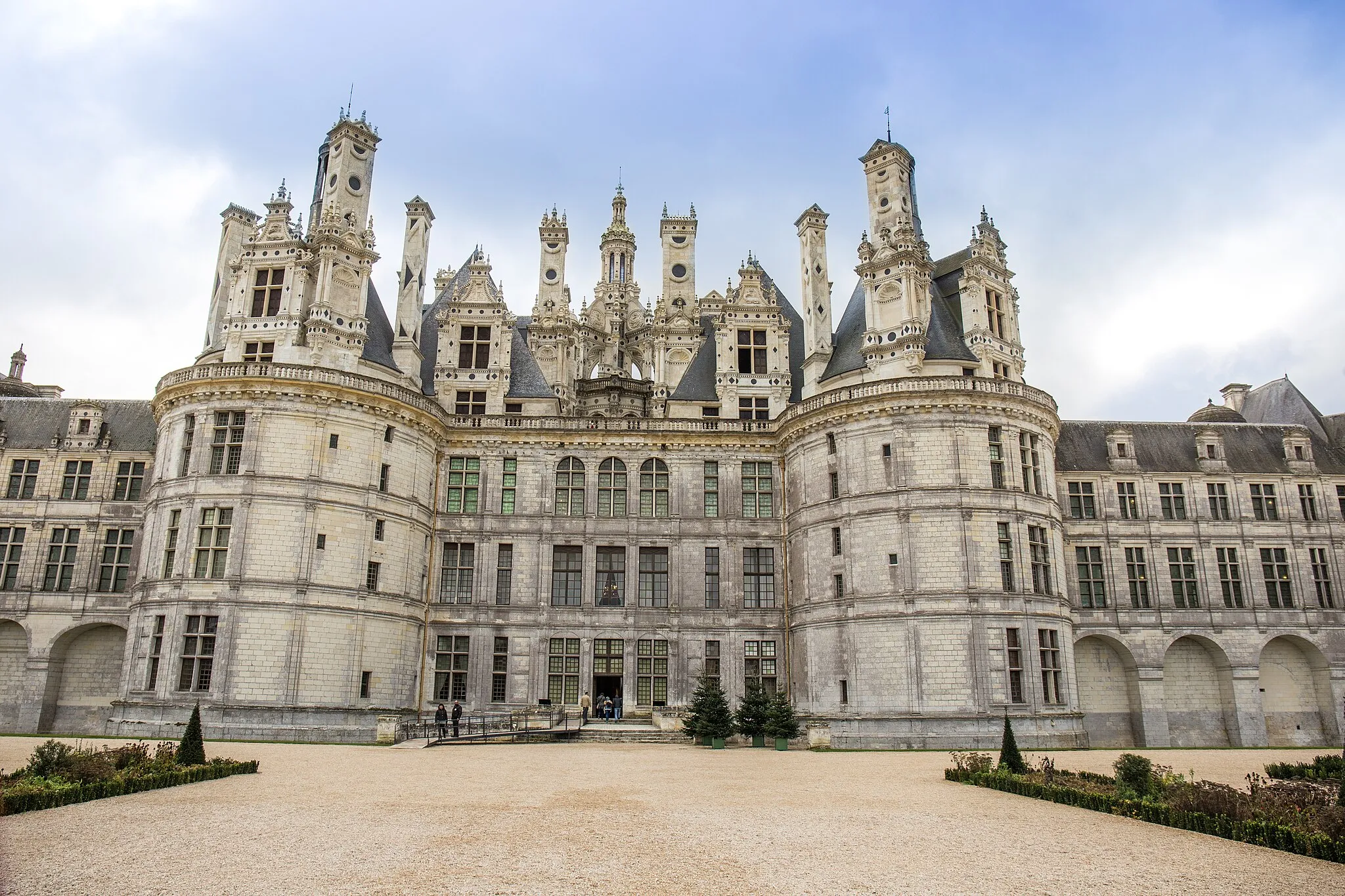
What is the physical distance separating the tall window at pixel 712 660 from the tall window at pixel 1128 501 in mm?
20111

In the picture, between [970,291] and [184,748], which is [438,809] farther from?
[970,291]

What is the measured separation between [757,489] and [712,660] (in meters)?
7.96

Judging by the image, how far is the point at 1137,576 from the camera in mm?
42594

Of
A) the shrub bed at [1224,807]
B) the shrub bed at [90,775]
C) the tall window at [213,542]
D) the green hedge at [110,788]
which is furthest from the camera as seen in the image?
the tall window at [213,542]

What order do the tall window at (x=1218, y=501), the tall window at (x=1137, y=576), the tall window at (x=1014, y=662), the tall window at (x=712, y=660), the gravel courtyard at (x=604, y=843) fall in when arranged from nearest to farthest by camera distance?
the gravel courtyard at (x=604, y=843), the tall window at (x=1014, y=662), the tall window at (x=712, y=660), the tall window at (x=1137, y=576), the tall window at (x=1218, y=501)

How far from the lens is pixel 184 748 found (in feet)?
67.6

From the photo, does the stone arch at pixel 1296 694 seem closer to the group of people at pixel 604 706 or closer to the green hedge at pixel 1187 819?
the group of people at pixel 604 706

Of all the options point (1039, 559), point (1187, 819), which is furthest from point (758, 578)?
point (1187, 819)

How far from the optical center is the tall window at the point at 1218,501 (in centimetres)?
4362

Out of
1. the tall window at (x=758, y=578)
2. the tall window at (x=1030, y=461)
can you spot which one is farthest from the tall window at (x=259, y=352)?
the tall window at (x=1030, y=461)

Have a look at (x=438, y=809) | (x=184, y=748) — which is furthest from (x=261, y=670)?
(x=438, y=809)

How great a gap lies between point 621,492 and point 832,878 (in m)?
Result: 31.4

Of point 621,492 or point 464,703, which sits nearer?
point 464,703

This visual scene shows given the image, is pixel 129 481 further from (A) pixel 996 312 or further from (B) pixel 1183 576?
(B) pixel 1183 576
